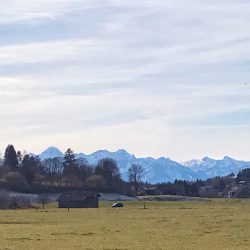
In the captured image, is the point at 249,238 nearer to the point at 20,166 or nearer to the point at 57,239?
the point at 57,239

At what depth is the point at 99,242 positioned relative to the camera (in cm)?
3688

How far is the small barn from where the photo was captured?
140125mm

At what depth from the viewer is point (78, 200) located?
14388 cm

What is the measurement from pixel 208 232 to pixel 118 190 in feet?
502

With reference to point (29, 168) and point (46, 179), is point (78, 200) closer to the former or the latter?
point (29, 168)

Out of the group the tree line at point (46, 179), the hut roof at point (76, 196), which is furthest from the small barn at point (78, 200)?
the tree line at point (46, 179)

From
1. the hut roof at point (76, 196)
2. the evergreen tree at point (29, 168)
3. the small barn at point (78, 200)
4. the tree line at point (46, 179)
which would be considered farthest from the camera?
the evergreen tree at point (29, 168)

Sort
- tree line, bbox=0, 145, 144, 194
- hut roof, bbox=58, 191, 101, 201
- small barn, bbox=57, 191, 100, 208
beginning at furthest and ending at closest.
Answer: tree line, bbox=0, 145, 144, 194
hut roof, bbox=58, 191, 101, 201
small barn, bbox=57, 191, 100, 208

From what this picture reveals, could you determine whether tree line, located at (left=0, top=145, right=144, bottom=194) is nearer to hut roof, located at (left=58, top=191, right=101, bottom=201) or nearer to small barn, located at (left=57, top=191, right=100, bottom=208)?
hut roof, located at (left=58, top=191, right=101, bottom=201)

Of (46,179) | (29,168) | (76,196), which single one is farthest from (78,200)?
(46,179)

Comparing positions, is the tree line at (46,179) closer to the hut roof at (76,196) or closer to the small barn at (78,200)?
the hut roof at (76,196)

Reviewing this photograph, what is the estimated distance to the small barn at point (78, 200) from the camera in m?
140

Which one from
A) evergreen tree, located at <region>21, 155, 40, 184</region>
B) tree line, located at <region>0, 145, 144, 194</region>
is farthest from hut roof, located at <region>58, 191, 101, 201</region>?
evergreen tree, located at <region>21, 155, 40, 184</region>

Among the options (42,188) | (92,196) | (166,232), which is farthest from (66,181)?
(166,232)
